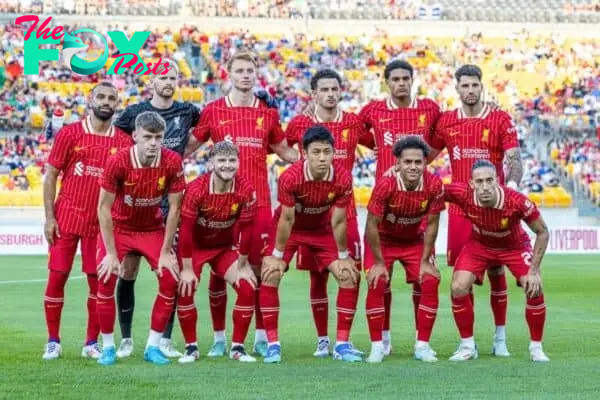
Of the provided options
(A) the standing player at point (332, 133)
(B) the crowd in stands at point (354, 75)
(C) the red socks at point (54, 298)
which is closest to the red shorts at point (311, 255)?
(A) the standing player at point (332, 133)

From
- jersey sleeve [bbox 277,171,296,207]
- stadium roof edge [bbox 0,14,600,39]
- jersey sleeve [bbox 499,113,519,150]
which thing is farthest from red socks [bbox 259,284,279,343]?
stadium roof edge [bbox 0,14,600,39]

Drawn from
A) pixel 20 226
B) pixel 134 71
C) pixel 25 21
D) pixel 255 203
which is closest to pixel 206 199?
pixel 255 203

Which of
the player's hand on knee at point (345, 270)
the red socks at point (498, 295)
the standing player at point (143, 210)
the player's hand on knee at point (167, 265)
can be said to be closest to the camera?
the standing player at point (143, 210)

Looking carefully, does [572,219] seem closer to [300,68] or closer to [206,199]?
[300,68]

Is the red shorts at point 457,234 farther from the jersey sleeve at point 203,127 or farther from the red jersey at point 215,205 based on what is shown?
the jersey sleeve at point 203,127

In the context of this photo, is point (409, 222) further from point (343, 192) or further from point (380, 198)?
point (343, 192)

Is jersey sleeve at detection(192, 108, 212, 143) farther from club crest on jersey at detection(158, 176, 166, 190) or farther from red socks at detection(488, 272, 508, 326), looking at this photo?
red socks at detection(488, 272, 508, 326)

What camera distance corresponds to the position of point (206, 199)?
9.94 metres

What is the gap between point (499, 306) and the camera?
34.7 ft

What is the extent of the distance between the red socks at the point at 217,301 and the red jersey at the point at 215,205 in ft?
1.80

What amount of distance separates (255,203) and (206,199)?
407 mm

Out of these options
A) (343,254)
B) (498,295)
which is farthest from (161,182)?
(498,295)

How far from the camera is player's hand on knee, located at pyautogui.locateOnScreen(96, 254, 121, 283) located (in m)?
9.66

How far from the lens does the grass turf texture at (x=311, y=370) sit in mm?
8078
